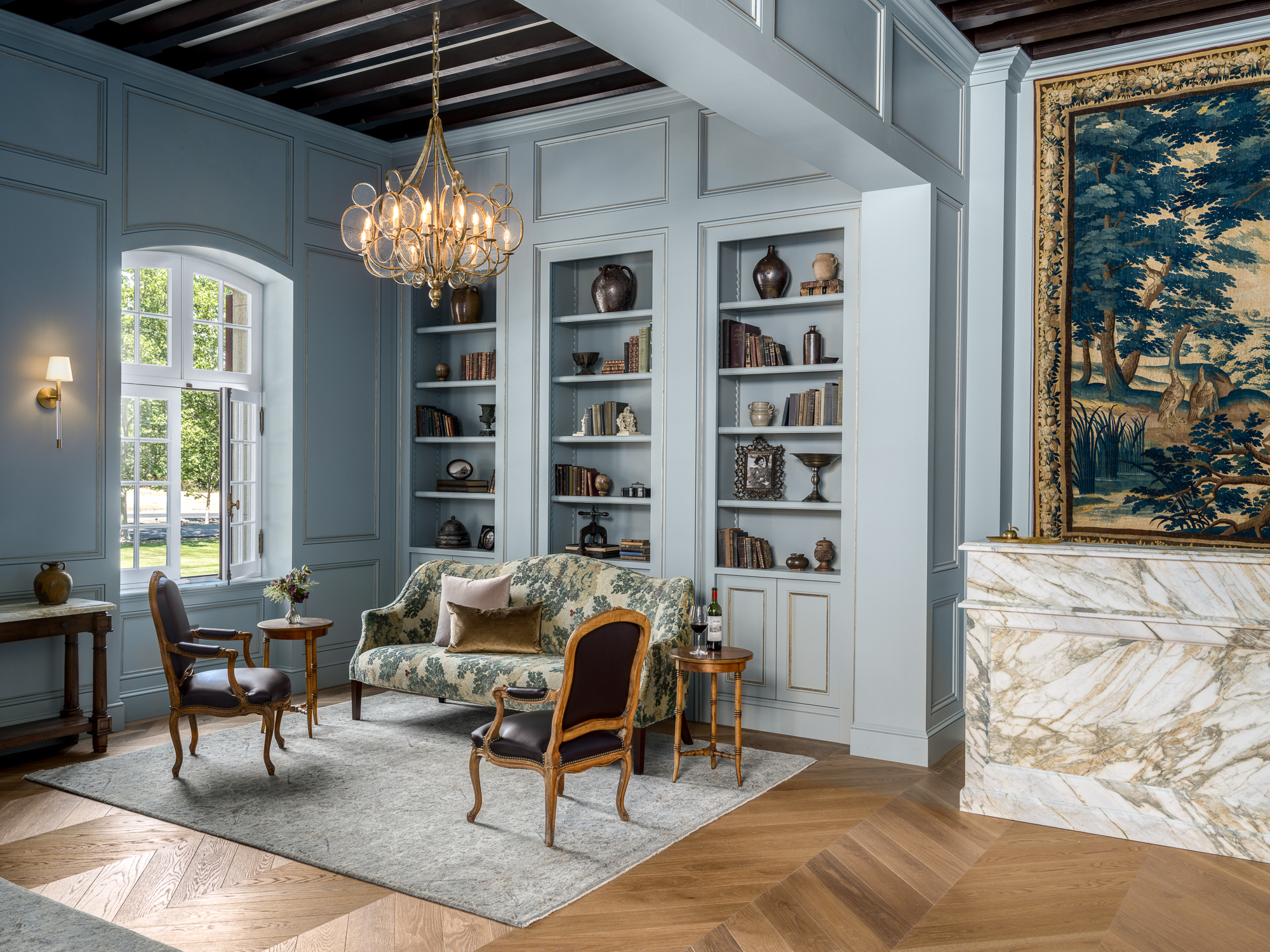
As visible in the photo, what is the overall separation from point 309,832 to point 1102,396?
176 inches

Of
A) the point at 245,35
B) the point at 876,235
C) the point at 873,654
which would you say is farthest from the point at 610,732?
the point at 245,35

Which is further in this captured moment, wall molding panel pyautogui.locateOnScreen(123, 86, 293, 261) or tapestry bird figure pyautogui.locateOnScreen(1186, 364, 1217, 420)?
wall molding panel pyautogui.locateOnScreen(123, 86, 293, 261)

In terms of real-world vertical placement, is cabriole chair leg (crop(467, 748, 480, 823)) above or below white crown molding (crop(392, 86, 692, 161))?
below

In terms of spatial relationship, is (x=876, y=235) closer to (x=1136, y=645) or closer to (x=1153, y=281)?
(x=1153, y=281)

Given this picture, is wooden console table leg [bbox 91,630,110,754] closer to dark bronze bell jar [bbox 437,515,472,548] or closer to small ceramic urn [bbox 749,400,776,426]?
dark bronze bell jar [bbox 437,515,472,548]

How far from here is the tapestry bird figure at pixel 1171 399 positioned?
5.14 m

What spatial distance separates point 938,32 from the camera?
491cm

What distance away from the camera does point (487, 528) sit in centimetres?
698

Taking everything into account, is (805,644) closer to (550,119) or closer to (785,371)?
(785,371)

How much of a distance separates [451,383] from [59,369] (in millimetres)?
2484

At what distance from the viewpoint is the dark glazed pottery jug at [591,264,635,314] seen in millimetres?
6328

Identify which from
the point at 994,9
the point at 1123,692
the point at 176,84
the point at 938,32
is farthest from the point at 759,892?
the point at 176,84

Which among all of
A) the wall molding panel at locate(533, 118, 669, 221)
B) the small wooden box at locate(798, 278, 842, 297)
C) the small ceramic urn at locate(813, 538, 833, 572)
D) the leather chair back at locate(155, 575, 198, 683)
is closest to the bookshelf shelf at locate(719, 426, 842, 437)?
the small ceramic urn at locate(813, 538, 833, 572)

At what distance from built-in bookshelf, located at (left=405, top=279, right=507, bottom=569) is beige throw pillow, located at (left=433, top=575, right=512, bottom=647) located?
0.99 m
